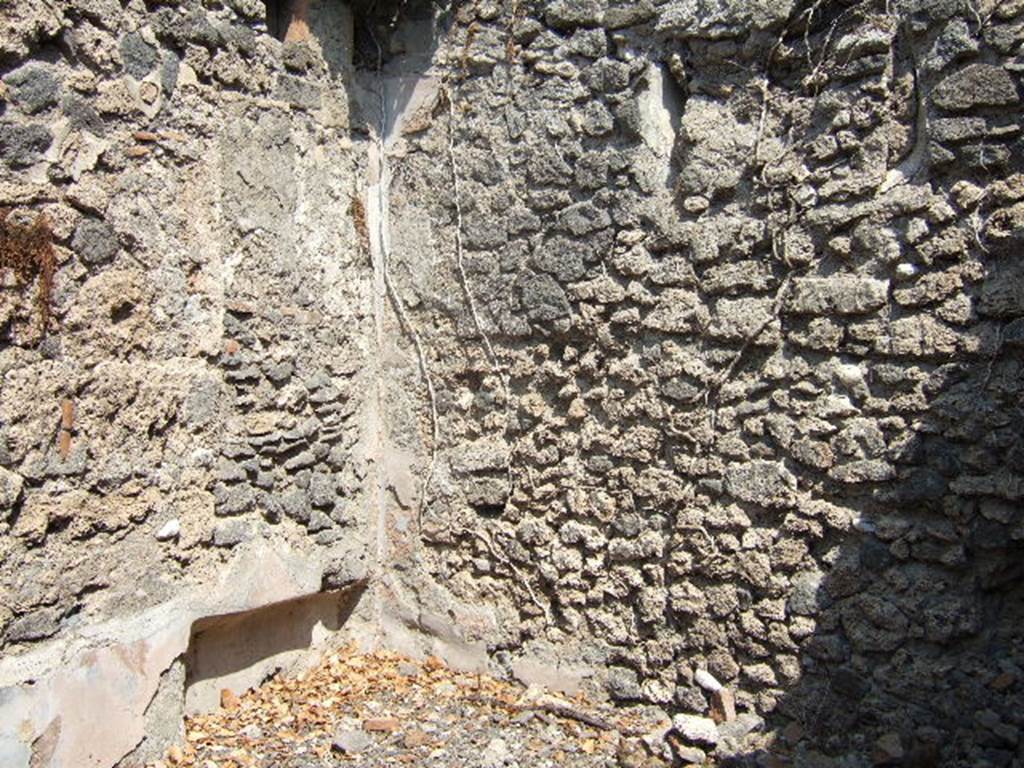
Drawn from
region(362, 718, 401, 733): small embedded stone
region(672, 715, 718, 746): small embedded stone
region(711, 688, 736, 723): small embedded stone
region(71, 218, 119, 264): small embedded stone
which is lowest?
region(362, 718, 401, 733): small embedded stone

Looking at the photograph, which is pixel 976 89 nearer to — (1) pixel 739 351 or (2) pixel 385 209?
(1) pixel 739 351

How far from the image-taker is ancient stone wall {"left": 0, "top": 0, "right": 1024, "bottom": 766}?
3.00m

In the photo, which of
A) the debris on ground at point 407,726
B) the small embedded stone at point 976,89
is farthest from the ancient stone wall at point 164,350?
the small embedded stone at point 976,89

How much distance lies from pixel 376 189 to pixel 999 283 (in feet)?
7.41

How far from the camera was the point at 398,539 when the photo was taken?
416cm

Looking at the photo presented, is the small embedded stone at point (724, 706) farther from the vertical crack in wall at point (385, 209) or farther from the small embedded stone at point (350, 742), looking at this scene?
the vertical crack in wall at point (385, 209)

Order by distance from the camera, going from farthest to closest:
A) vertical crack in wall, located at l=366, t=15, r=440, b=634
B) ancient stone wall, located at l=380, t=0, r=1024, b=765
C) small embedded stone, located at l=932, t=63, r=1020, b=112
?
vertical crack in wall, located at l=366, t=15, r=440, b=634
ancient stone wall, located at l=380, t=0, r=1024, b=765
small embedded stone, located at l=932, t=63, r=1020, b=112

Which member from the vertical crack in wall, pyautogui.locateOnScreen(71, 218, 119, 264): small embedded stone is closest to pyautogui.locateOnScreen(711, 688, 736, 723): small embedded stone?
the vertical crack in wall

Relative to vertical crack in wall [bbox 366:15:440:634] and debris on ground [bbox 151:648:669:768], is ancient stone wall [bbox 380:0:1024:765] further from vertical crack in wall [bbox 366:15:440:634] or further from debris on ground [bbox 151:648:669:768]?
debris on ground [bbox 151:648:669:768]

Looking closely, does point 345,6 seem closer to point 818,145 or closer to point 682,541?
point 818,145

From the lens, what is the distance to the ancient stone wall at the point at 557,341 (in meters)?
3.00

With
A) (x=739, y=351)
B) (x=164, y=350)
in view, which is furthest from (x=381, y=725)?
(x=739, y=351)

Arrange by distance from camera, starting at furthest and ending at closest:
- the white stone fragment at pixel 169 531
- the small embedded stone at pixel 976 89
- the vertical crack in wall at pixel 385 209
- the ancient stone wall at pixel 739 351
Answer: the vertical crack in wall at pixel 385 209
the white stone fragment at pixel 169 531
the ancient stone wall at pixel 739 351
the small embedded stone at pixel 976 89

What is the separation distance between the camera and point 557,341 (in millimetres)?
3787
